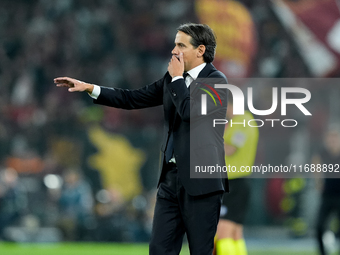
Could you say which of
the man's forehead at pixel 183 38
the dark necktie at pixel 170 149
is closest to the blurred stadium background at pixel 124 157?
the dark necktie at pixel 170 149

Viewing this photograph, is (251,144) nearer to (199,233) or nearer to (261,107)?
(199,233)

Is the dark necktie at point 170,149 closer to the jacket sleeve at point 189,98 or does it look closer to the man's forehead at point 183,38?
the jacket sleeve at point 189,98

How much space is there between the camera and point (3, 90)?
650 inches

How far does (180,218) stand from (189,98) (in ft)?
2.77

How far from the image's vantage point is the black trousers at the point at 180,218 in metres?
3.81

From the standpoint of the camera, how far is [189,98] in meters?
3.69

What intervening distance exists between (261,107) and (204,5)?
2.81 meters

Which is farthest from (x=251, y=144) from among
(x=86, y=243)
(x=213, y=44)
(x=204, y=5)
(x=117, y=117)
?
(x=117, y=117)

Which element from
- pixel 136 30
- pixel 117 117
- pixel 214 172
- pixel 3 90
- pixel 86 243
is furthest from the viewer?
pixel 136 30

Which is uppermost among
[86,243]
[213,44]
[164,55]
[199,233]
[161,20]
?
[161,20]

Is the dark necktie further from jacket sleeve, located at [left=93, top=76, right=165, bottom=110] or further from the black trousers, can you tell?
jacket sleeve, located at [left=93, top=76, right=165, bottom=110]

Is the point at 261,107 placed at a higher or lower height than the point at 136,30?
lower

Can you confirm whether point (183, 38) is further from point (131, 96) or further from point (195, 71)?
point (131, 96)

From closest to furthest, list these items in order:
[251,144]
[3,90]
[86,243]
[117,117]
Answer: [251,144], [86,243], [117,117], [3,90]
